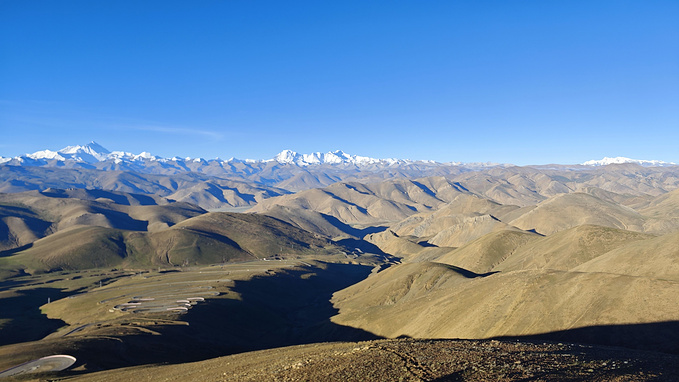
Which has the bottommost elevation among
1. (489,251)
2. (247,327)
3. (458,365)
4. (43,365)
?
(247,327)

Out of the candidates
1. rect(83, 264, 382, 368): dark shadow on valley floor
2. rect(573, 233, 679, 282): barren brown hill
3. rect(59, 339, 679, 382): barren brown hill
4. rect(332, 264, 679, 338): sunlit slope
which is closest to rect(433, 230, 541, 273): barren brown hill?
rect(573, 233, 679, 282): barren brown hill

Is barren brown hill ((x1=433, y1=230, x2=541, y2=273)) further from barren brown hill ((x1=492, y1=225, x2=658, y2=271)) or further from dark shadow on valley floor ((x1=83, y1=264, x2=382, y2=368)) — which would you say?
dark shadow on valley floor ((x1=83, y1=264, x2=382, y2=368))

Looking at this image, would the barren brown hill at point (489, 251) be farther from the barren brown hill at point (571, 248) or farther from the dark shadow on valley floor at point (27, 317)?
the dark shadow on valley floor at point (27, 317)

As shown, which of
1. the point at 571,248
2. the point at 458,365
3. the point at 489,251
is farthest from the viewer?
the point at 489,251

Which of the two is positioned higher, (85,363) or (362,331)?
(85,363)

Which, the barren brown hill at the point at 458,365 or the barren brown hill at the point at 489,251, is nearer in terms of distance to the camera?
the barren brown hill at the point at 458,365

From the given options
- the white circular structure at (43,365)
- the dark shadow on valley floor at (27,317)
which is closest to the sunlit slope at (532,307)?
the white circular structure at (43,365)

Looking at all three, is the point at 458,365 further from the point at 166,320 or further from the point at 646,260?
the point at 166,320

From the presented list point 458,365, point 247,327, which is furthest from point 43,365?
point 458,365

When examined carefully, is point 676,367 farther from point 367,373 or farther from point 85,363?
point 85,363

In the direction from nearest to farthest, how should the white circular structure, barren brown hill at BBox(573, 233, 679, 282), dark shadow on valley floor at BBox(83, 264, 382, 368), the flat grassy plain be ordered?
1. the white circular structure
2. the flat grassy plain
3. dark shadow on valley floor at BBox(83, 264, 382, 368)
4. barren brown hill at BBox(573, 233, 679, 282)

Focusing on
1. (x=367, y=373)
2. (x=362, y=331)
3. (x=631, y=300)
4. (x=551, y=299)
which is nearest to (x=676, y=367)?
(x=367, y=373)
